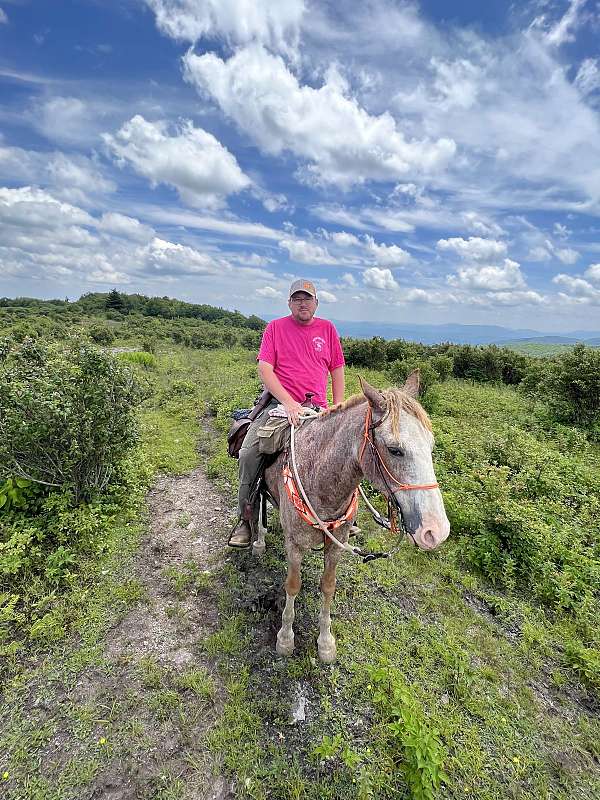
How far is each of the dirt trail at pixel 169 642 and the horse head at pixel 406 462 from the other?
2.85 meters

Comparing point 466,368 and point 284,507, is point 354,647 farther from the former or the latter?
point 466,368

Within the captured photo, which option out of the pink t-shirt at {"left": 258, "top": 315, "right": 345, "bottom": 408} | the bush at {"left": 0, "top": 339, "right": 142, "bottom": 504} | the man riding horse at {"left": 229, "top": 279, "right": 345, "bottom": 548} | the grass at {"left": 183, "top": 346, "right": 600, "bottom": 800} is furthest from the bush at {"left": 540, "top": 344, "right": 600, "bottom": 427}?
the bush at {"left": 0, "top": 339, "right": 142, "bottom": 504}

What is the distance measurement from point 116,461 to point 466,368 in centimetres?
2324

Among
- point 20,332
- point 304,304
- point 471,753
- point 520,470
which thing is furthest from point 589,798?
point 20,332

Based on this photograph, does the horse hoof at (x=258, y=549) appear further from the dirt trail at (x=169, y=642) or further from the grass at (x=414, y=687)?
the dirt trail at (x=169, y=642)

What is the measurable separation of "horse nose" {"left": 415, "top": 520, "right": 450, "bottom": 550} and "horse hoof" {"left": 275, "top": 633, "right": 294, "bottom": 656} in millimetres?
2682

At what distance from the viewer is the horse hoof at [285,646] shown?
4.05 m

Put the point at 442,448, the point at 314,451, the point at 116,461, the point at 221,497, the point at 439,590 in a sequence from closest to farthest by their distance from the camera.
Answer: the point at 314,451, the point at 439,590, the point at 116,461, the point at 221,497, the point at 442,448

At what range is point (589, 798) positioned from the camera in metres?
3.10

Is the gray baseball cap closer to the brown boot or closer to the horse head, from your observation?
the horse head

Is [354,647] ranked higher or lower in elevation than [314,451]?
lower

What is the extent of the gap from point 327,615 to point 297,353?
10.0 ft

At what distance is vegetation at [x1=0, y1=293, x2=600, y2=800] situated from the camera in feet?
10.3

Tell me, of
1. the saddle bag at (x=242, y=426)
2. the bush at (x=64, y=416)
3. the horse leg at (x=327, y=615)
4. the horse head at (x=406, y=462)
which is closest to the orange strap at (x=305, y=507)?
the horse leg at (x=327, y=615)
